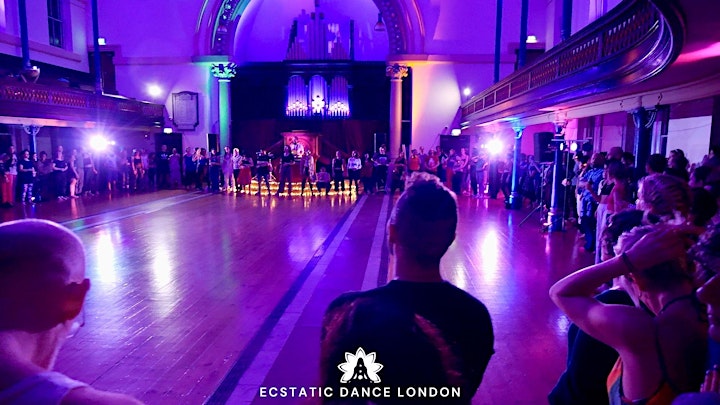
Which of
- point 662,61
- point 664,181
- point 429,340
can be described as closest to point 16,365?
point 429,340

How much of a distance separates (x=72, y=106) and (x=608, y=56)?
15.6m

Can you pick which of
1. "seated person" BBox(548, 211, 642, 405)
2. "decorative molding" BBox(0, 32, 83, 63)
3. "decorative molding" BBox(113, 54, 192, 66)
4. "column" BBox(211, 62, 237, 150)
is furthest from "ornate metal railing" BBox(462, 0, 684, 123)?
"decorative molding" BBox(0, 32, 83, 63)

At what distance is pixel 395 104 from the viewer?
20.9 metres

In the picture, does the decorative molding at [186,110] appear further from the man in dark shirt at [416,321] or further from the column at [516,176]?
the man in dark shirt at [416,321]

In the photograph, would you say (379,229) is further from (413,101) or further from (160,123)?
(160,123)

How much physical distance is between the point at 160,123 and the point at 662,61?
19.5 meters

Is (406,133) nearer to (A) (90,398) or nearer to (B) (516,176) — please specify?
(B) (516,176)

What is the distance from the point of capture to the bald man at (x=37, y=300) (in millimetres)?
1028

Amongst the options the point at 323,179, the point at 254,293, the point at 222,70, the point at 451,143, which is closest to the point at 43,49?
the point at 222,70

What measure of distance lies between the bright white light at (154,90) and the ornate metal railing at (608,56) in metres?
15.8

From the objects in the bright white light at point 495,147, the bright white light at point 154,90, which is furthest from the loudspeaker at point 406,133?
the bright white light at point 154,90

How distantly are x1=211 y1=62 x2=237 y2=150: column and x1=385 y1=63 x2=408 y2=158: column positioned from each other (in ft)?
21.6

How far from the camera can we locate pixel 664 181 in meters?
3.24

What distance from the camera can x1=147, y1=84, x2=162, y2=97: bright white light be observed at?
21484 millimetres
